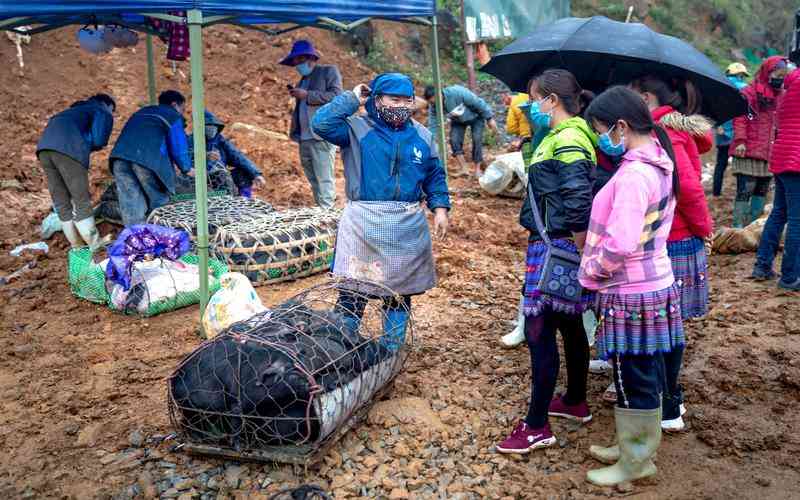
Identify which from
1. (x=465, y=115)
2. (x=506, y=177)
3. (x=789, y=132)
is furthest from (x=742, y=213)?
(x=465, y=115)

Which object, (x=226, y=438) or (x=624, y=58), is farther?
(x=624, y=58)

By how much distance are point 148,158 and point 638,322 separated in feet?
15.3

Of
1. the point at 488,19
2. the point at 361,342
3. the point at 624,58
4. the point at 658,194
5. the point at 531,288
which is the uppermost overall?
the point at 488,19

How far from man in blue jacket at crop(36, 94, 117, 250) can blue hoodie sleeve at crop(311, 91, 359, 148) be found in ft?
11.5

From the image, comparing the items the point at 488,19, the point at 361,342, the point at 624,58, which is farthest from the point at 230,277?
the point at 488,19

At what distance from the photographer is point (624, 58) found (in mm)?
3648

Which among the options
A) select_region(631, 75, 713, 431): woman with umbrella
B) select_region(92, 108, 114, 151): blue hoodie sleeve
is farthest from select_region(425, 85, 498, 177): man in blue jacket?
select_region(631, 75, 713, 431): woman with umbrella

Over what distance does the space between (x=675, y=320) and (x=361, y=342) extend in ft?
4.64

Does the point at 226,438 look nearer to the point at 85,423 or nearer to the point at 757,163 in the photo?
the point at 85,423

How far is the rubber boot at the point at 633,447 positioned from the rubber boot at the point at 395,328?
1.16 metres

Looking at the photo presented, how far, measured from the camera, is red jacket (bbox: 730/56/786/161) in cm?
642

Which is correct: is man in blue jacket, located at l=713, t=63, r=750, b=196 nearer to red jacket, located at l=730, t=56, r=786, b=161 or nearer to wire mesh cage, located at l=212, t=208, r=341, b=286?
red jacket, located at l=730, t=56, r=786, b=161

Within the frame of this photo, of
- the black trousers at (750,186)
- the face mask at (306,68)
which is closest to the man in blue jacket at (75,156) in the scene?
the face mask at (306,68)

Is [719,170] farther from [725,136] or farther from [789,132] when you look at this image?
[789,132]
